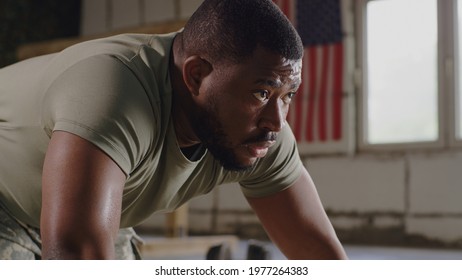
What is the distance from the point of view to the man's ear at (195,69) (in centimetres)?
104

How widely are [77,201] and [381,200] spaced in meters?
3.49

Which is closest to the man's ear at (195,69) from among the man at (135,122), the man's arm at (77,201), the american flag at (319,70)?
the man at (135,122)

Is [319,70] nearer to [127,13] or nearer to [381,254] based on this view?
[381,254]

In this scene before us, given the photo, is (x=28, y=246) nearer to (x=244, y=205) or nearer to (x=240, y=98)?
(x=240, y=98)

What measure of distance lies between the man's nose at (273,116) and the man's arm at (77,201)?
288 millimetres

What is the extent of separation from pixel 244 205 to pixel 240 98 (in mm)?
3648

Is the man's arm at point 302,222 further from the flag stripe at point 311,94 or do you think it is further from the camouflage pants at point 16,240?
the flag stripe at point 311,94

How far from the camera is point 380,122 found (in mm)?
4156

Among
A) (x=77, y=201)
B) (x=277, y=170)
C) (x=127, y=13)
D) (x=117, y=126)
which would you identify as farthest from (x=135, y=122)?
(x=127, y=13)

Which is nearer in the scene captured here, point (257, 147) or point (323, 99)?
point (257, 147)

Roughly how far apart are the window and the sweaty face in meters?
2.93

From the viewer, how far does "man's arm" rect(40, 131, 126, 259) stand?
0.83 m

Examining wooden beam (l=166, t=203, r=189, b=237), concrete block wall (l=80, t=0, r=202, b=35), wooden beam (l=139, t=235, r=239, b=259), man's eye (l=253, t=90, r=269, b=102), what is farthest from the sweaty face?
concrete block wall (l=80, t=0, r=202, b=35)

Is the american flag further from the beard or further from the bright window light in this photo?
the beard
